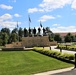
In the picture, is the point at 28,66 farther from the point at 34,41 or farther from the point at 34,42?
the point at 34,42

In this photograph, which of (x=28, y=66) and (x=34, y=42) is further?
(x=34, y=42)

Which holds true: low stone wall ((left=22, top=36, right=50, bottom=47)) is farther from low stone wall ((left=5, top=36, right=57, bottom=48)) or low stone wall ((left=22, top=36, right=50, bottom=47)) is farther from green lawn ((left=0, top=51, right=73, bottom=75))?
green lawn ((left=0, top=51, right=73, bottom=75))

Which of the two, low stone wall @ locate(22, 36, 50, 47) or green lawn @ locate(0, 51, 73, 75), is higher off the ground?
low stone wall @ locate(22, 36, 50, 47)

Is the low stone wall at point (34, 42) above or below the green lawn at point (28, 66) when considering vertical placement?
above

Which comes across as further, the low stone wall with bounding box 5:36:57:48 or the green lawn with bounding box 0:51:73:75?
the low stone wall with bounding box 5:36:57:48

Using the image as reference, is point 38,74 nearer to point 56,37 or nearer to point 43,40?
point 43,40

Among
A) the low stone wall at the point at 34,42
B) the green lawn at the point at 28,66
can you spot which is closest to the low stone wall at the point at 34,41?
the low stone wall at the point at 34,42

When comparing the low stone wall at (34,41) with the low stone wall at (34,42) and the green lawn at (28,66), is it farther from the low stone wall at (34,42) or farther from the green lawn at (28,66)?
the green lawn at (28,66)

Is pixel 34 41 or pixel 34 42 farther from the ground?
pixel 34 41

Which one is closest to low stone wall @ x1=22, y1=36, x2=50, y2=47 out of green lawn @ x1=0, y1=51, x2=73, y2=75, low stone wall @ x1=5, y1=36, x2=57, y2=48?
low stone wall @ x1=5, y1=36, x2=57, y2=48

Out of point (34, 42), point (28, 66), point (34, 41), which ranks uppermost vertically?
point (34, 41)

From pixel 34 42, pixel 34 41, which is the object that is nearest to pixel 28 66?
pixel 34 41

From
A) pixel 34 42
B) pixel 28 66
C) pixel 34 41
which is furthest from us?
pixel 34 42

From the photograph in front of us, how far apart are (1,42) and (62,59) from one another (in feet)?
238
